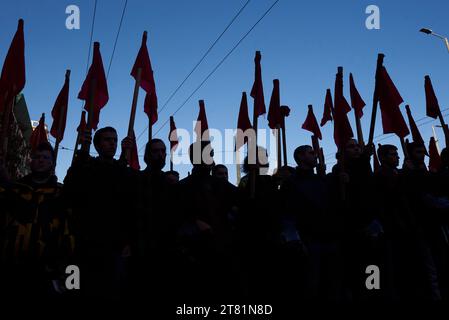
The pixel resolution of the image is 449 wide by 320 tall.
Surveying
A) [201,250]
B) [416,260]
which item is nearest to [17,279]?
[201,250]

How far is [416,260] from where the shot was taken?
419 centimetres

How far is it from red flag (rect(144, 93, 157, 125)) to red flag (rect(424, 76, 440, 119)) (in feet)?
13.7

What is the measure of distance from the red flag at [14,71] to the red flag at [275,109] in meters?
3.39

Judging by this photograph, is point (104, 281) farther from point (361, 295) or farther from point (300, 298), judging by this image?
point (361, 295)

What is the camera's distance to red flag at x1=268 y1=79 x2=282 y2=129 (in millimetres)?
5979

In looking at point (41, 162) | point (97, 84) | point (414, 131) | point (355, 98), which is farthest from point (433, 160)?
point (41, 162)

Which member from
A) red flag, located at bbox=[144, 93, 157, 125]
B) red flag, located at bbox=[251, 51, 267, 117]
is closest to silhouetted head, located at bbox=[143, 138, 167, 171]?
red flag, located at bbox=[144, 93, 157, 125]

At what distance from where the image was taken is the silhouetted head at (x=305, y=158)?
4141 mm

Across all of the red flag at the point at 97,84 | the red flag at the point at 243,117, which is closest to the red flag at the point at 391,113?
the red flag at the point at 243,117

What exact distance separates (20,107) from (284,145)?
86.9 feet

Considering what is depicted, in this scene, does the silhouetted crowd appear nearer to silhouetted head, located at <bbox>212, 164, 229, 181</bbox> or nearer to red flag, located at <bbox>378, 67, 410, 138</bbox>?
red flag, located at <bbox>378, 67, 410, 138</bbox>

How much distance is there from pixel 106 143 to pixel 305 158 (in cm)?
200

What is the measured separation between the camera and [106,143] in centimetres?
380

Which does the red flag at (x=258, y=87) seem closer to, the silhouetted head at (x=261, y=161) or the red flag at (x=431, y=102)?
the silhouetted head at (x=261, y=161)
